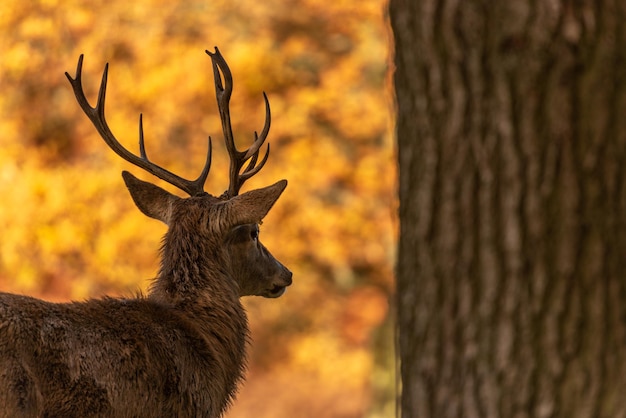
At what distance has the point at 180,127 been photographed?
1419cm

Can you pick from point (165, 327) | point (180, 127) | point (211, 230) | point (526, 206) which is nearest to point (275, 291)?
point (211, 230)

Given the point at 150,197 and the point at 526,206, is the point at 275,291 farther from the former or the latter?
the point at 526,206

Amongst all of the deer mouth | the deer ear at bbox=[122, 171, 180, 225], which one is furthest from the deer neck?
the deer mouth

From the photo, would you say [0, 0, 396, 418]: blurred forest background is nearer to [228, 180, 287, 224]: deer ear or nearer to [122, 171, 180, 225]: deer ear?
[122, 171, 180, 225]: deer ear

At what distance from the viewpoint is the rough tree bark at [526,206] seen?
3.69 metres

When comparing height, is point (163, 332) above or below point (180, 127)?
below

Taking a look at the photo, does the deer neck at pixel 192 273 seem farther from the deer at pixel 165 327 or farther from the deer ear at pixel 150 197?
the deer ear at pixel 150 197

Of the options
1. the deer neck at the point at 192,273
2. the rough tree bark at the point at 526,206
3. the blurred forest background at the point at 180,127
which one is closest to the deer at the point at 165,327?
the deer neck at the point at 192,273

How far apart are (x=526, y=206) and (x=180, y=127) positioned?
10.7m

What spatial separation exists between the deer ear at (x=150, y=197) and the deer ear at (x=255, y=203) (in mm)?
640

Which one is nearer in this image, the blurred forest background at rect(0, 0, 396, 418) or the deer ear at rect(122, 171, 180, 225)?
the deer ear at rect(122, 171, 180, 225)

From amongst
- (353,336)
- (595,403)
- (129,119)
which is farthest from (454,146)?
(353,336)

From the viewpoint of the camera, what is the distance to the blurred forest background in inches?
546

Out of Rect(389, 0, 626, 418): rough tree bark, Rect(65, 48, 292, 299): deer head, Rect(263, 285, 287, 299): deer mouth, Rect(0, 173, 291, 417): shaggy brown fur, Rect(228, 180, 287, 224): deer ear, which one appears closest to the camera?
Rect(389, 0, 626, 418): rough tree bark
